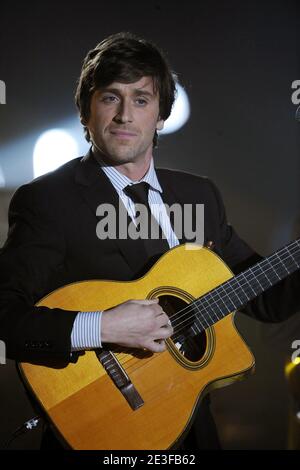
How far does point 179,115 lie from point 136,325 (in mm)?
2092

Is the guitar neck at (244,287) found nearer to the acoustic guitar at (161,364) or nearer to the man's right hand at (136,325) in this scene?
the acoustic guitar at (161,364)

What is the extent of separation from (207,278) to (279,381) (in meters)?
2.22

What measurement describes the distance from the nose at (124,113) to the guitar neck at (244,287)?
2.35ft

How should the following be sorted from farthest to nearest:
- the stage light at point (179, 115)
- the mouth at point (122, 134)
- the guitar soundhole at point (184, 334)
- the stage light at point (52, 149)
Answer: the stage light at point (179, 115) → the stage light at point (52, 149) → the mouth at point (122, 134) → the guitar soundhole at point (184, 334)

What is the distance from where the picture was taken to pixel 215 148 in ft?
11.8

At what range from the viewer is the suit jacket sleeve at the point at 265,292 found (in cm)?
208

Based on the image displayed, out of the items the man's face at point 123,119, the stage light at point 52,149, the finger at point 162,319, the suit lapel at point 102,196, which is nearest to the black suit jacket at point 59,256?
the suit lapel at point 102,196

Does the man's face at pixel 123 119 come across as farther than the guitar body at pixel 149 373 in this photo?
Yes

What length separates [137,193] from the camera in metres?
2.05

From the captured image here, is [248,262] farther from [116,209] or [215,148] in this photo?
[215,148]

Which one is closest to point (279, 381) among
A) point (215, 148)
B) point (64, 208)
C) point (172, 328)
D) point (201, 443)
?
point (215, 148)

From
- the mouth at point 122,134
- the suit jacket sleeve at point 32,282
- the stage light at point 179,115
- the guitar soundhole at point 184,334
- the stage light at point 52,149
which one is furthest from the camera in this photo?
the stage light at point 179,115

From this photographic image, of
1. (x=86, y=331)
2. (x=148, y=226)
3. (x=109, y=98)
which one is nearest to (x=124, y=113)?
(x=109, y=98)

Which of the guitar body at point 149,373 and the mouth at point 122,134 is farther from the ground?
the mouth at point 122,134
